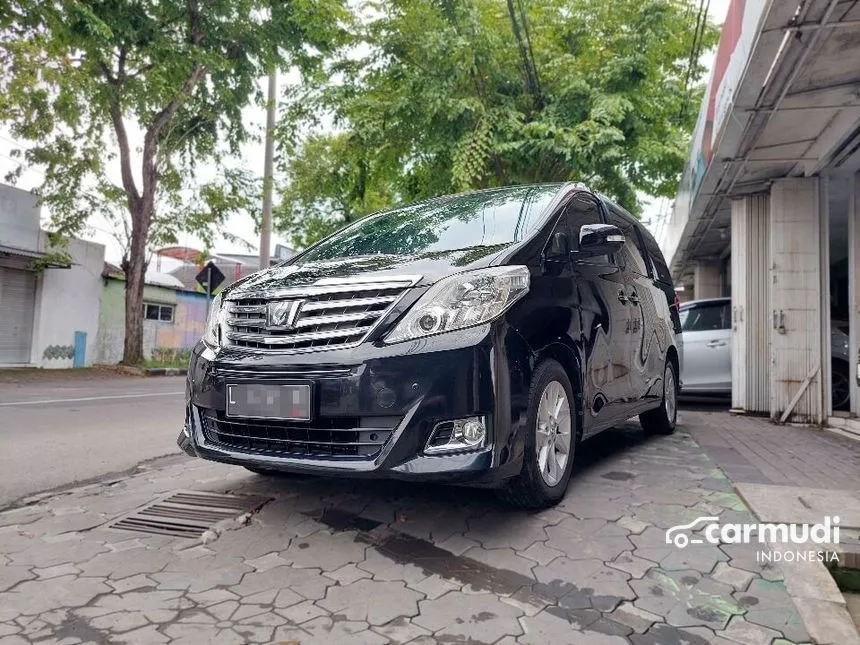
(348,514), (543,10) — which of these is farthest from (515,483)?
(543,10)

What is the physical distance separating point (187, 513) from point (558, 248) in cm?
229

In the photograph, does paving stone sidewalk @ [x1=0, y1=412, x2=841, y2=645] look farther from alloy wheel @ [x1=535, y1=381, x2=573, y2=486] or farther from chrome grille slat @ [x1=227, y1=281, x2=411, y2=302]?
chrome grille slat @ [x1=227, y1=281, x2=411, y2=302]

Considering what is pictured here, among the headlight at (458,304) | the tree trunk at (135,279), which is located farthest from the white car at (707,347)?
the tree trunk at (135,279)

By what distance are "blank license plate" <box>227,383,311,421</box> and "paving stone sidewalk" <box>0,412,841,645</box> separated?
0.55m

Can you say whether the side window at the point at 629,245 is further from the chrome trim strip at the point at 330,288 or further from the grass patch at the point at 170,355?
the grass patch at the point at 170,355

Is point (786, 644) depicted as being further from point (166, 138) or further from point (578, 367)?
point (166, 138)

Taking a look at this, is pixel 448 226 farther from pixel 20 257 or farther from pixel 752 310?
pixel 20 257

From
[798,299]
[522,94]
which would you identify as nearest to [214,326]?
[798,299]

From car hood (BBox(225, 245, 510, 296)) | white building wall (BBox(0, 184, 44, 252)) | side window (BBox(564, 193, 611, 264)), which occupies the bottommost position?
car hood (BBox(225, 245, 510, 296))

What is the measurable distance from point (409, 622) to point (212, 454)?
50.5 inches

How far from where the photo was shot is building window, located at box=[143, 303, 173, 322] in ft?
66.8

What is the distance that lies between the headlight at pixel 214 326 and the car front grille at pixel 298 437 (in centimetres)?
36

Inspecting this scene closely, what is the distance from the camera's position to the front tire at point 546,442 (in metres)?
2.64

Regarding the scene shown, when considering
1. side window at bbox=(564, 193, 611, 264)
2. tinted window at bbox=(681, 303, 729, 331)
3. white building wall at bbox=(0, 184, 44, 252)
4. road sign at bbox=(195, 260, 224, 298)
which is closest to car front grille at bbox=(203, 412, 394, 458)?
side window at bbox=(564, 193, 611, 264)
